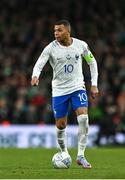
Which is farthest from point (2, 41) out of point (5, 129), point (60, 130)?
point (60, 130)

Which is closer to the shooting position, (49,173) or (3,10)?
(49,173)

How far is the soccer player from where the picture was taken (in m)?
14.0

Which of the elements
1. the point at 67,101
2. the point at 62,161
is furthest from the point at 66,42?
the point at 62,161

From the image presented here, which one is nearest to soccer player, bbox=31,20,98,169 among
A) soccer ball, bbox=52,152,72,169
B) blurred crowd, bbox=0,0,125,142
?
soccer ball, bbox=52,152,72,169

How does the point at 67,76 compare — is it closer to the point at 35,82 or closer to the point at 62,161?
the point at 35,82

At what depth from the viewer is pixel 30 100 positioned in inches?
1085

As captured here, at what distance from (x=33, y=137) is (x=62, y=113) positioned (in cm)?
1246

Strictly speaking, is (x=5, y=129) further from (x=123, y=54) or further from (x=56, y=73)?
(x=56, y=73)

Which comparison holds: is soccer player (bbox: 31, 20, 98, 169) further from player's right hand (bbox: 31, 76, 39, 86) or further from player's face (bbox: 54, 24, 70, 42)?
player's right hand (bbox: 31, 76, 39, 86)

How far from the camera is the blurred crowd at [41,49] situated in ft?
88.3

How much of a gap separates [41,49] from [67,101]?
54.4 ft

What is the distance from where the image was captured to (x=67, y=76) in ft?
46.4

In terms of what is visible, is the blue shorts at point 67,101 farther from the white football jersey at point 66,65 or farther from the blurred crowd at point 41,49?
the blurred crowd at point 41,49

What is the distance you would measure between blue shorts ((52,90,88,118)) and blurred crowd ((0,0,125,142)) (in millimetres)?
12052
